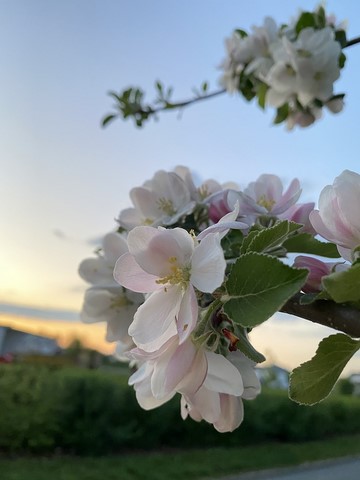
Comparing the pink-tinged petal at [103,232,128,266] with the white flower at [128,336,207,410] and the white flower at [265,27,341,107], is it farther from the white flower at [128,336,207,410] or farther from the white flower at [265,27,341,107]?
the white flower at [265,27,341,107]

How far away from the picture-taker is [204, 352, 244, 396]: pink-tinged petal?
1.30 ft

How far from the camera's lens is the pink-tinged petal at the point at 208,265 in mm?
345

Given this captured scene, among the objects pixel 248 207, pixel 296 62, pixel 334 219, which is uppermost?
pixel 296 62

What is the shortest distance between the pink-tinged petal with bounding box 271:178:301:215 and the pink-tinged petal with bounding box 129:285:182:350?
214 mm

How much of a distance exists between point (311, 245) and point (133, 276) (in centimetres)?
15

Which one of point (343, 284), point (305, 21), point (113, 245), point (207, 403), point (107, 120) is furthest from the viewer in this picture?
point (107, 120)

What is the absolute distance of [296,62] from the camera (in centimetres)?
111

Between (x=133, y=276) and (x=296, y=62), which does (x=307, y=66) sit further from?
(x=133, y=276)

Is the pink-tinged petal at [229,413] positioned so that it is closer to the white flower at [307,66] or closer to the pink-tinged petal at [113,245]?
the pink-tinged petal at [113,245]

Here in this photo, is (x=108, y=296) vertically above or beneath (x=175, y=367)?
above

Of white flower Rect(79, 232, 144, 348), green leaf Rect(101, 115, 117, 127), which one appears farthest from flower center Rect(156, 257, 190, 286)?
green leaf Rect(101, 115, 117, 127)

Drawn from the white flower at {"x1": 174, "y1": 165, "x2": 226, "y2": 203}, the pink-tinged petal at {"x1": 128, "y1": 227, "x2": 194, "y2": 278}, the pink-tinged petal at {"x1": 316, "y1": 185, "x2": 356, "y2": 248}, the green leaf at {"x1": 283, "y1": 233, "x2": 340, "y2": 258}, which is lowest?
the pink-tinged petal at {"x1": 128, "y1": 227, "x2": 194, "y2": 278}

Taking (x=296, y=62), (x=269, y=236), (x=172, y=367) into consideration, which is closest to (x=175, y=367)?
(x=172, y=367)

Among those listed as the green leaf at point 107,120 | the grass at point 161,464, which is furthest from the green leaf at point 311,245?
the grass at point 161,464
